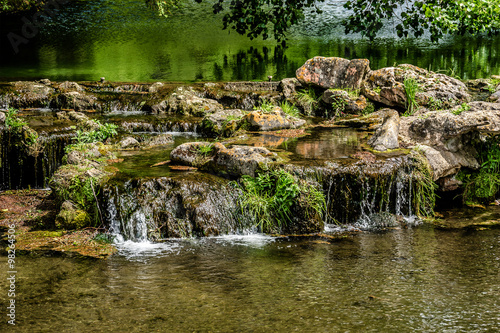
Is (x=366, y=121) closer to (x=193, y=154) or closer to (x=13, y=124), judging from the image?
(x=193, y=154)

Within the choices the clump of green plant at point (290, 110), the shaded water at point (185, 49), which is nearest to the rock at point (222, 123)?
the clump of green plant at point (290, 110)

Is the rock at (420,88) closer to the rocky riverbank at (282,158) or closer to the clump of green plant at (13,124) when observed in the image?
the rocky riverbank at (282,158)

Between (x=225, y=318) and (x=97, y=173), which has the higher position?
(x=97, y=173)

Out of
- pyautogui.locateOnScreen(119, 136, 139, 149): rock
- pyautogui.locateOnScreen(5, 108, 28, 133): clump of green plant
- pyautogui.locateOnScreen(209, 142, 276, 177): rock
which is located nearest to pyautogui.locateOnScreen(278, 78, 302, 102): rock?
pyautogui.locateOnScreen(119, 136, 139, 149): rock

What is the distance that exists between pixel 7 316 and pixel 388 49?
22.6 metres

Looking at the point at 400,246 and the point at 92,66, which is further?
the point at 92,66

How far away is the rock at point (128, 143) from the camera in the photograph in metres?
9.81

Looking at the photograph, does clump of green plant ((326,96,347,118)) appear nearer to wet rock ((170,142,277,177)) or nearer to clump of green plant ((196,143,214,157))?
wet rock ((170,142,277,177))

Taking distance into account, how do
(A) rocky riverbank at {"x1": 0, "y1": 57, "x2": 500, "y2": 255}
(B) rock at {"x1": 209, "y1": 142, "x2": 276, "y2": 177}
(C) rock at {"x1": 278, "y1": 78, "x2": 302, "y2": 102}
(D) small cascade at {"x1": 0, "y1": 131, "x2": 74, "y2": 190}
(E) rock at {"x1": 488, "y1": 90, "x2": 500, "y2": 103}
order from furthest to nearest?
(C) rock at {"x1": 278, "y1": 78, "x2": 302, "y2": 102} → (E) rock at {"x1": 488, "y1": 90, "x2": 500, "y2": 103} → (D) small cascade at {"x1": 0, "y1": 131, "x2": 74, "y2": 190} → (B) rock at {"x1": 209, "y1": 142, "x2": 276, "y2": 177} → (A) rocky riverbank at {"x1": 0, "y1": 57, "x2": 500, "y2": 255}

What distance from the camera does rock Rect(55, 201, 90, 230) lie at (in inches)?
276

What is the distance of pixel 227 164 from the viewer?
7594 millimetres

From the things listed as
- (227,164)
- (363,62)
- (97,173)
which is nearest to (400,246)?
(227,164)

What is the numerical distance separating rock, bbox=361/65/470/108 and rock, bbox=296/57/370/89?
1.48ft

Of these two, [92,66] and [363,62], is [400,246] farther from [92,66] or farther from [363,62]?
[92,66]
